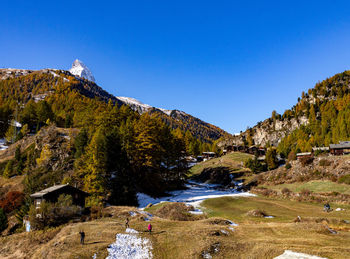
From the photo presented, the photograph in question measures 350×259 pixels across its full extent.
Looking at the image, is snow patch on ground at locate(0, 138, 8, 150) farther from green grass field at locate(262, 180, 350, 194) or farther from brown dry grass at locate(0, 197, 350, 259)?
green grass field at locate(262, 180, 350, 194)

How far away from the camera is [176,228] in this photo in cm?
2844

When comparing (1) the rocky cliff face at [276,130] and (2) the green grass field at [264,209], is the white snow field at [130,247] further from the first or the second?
(1) the rocky cliff face at [276,130]

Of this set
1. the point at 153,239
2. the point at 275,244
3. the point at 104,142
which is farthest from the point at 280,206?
the point at 104,142

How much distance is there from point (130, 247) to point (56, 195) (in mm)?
23515

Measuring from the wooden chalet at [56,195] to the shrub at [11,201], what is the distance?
1555cm

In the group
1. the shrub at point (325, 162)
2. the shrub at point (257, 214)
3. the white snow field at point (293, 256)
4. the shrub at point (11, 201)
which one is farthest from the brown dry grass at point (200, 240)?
the shrub at point (325, 162)

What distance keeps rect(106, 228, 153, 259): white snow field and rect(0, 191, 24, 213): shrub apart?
38.7 m

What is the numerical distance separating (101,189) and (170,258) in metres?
28.7

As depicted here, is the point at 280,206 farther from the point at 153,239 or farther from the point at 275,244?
the point at 153,239

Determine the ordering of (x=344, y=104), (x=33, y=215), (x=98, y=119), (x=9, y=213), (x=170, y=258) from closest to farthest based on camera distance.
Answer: (x=170, y=258) → (x=33, y=215) → (x=9, y=213) → (x=98, y=119) → (x=344, y=104)

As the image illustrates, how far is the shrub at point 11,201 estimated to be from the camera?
1938 inches

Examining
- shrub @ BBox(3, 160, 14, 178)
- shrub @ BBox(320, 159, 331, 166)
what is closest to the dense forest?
shrub @ BBox(3, 160, 14, 178)

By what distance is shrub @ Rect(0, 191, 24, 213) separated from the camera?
49.2m

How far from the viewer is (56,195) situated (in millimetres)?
39219
